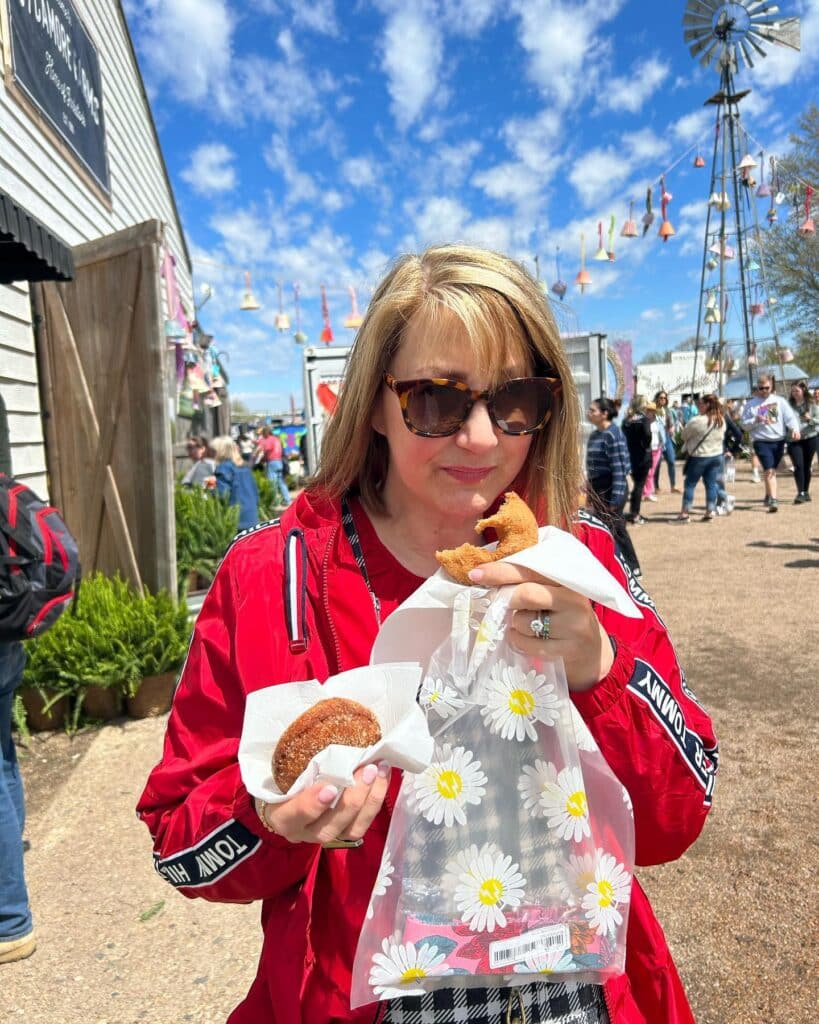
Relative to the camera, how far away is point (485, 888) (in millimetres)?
1043

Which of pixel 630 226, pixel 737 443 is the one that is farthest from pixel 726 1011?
pixel 630 226

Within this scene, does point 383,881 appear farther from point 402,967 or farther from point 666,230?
point 666,230

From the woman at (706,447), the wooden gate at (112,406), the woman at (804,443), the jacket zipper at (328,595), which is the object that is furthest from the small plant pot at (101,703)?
the woman at (804,443)

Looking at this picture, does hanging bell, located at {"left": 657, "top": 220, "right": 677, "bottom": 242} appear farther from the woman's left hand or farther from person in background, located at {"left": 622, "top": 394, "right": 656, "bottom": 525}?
the woman's left hand

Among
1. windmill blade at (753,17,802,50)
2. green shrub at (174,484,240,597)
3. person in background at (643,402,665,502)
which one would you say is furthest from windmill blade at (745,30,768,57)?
green shrub at (174,484,240,597)

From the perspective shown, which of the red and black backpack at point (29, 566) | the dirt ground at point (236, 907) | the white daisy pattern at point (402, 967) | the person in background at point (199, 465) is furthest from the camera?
the person in background at point (199, 465)

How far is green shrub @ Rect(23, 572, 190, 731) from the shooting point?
460cm

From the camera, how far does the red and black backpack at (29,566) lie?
273cm

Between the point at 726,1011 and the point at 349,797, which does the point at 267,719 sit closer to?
the point at 349,797

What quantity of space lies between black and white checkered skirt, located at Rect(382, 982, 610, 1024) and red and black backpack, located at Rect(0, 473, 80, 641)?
2.25 m

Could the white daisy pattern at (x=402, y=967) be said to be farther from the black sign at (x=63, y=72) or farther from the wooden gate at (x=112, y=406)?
the black sign at (x=63, y=72)

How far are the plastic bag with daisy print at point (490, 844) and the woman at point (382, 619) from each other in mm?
62

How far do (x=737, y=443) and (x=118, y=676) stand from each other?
40.6 ft

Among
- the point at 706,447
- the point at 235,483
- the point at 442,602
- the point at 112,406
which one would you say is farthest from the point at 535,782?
the point at 706,447
